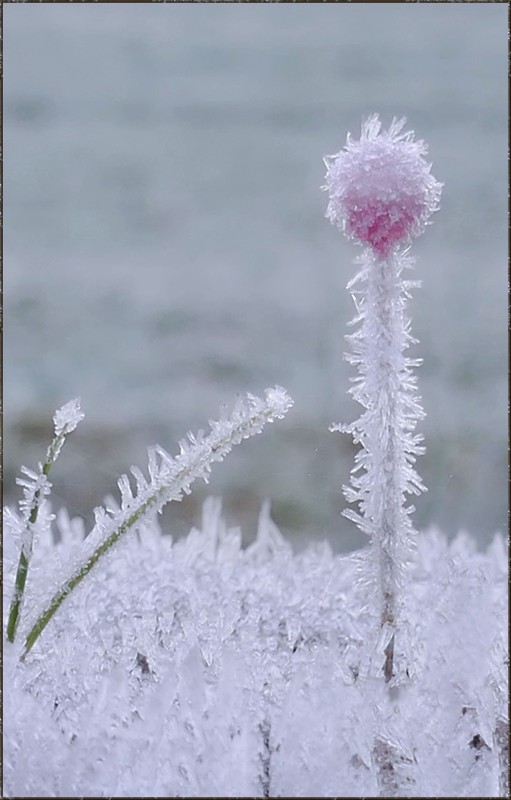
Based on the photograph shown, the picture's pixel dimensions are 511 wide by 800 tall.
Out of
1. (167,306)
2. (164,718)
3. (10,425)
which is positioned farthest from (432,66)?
(164,718)

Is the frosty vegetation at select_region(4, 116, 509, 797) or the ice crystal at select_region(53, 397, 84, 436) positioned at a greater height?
the ice crystal at select_region(53, 397, 84, 436)

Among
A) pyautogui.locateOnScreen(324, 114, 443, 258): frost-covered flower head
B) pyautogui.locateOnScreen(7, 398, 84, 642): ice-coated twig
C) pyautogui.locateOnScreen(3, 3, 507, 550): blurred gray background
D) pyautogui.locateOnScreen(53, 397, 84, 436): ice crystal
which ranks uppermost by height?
pyautogui.locateOnScreen(3, 3, 507, 550): blurred gray background

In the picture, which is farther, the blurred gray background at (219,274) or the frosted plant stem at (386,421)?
the blurred gray background at (219,274)

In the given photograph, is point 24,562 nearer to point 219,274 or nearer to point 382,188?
point 382,188

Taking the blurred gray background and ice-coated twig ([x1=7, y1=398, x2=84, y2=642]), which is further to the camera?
the blurred gray background
